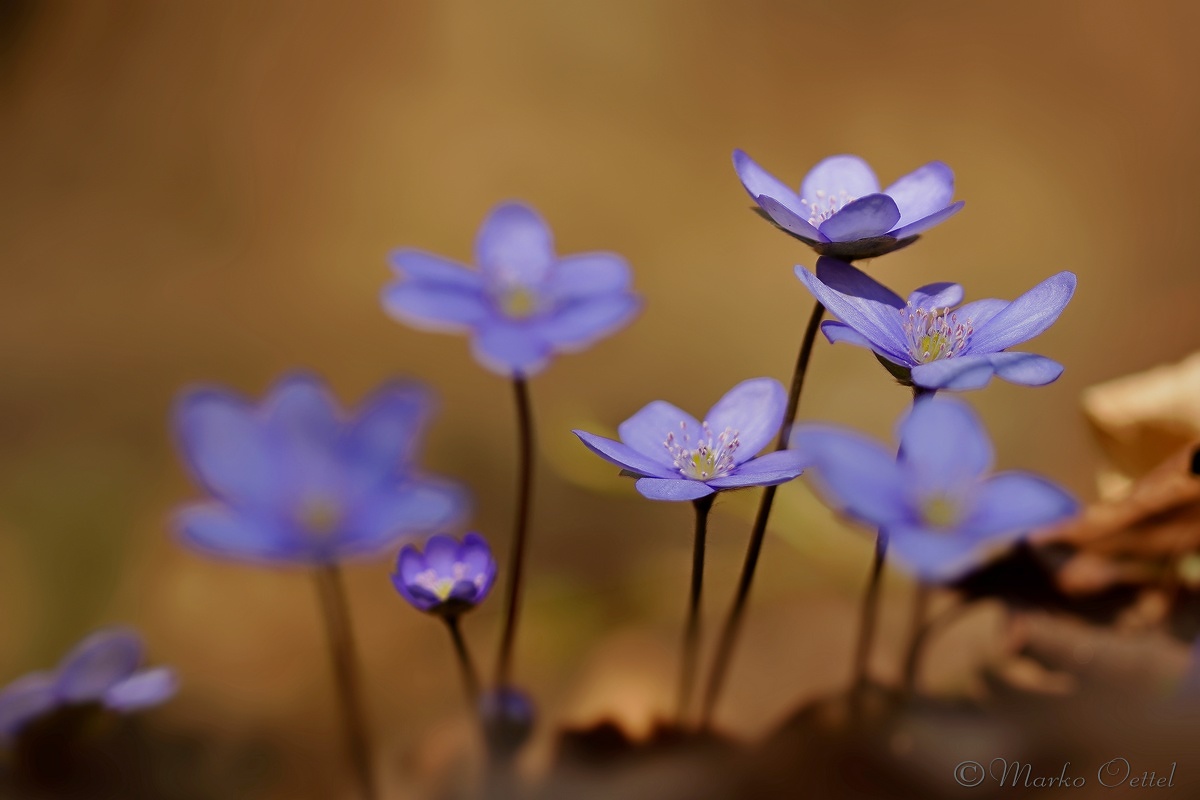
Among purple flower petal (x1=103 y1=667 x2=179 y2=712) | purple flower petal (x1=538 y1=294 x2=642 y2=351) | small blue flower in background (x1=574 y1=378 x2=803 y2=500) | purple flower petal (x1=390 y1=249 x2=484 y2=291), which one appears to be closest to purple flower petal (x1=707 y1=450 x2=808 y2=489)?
small blue flower in background (x1=574 y1=378 x2=803 y2=500)

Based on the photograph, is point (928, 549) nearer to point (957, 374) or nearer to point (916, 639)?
point (957, 374)

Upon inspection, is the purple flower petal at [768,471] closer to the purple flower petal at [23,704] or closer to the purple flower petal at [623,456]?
the purple flower petal at [623,456]

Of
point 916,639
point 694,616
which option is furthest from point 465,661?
point 916,639

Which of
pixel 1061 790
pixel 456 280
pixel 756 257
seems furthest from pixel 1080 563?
pixel 756 257

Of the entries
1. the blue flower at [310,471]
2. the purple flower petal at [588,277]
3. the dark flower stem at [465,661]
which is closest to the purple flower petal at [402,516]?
the blue flower at [310,471]

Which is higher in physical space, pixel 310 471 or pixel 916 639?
pixel 310 471
